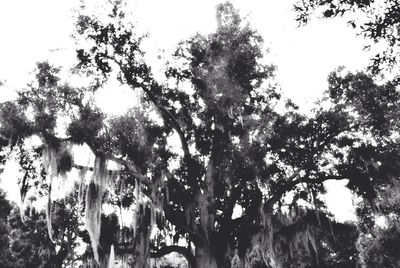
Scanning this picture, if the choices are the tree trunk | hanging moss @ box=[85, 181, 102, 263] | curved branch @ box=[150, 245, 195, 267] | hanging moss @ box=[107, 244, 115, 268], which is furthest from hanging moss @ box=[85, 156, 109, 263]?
the tree trunk

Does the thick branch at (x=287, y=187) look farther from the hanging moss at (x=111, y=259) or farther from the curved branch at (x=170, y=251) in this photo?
the hanging moss at (x=111, y=259)

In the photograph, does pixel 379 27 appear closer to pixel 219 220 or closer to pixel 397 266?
pixel 219 220

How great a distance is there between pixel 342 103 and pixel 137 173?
6849 mm

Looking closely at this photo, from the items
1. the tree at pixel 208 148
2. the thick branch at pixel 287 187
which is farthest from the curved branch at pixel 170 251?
the thick branch at pixel 287 187

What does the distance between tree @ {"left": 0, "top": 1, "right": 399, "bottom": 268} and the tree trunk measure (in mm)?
29

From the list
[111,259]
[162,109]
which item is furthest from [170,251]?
[162,109]

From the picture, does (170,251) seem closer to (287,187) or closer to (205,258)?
(205,258)

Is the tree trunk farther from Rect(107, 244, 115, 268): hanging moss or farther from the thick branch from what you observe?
Rect(107, 244, 115, 268): hanging moss

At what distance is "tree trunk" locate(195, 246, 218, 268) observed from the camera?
9.59 metres

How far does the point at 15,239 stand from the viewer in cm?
2050

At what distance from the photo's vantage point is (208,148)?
11.2 m

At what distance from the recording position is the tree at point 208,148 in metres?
9.08

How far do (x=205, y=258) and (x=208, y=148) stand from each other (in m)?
3.60

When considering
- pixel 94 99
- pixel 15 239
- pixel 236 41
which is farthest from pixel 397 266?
pixel 15 239
